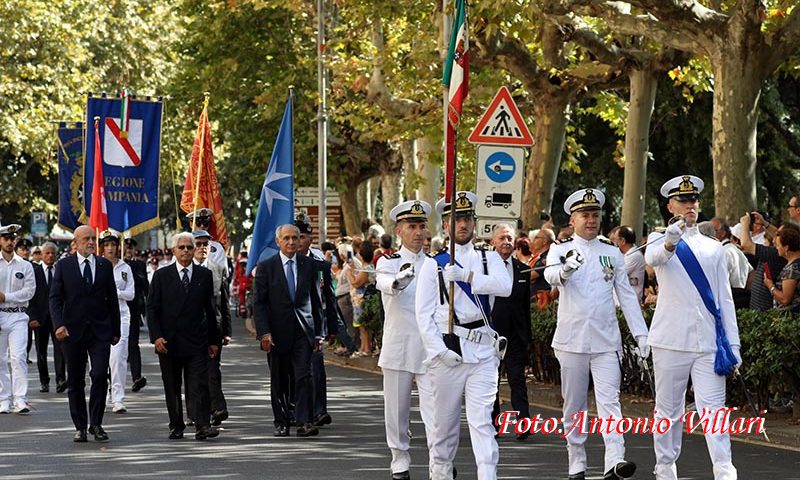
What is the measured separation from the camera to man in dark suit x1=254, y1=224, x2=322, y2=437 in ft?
47.5

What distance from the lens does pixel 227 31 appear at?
4100 cm

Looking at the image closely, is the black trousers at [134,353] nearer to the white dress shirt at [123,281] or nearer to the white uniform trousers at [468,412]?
the white dress shirt at [123,281]

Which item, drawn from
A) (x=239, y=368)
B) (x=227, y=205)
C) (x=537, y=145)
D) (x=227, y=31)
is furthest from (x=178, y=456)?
(x=227, y=205)

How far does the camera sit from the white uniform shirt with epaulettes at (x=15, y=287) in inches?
677

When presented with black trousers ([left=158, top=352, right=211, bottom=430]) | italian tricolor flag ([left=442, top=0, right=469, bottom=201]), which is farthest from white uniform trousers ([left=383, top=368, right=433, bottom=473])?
black trousers ([left=158, top=352, right=211, bottom=430])

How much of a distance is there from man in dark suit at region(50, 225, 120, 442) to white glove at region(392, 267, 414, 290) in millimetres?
4446

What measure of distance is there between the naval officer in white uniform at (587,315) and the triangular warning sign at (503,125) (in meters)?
4.82

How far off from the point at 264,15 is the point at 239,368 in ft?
62.1

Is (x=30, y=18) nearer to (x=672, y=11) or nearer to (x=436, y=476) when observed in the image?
(x=672, y=11)

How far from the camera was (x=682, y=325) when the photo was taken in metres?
10.6

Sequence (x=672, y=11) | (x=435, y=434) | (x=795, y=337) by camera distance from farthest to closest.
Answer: (x=672, y=11) → (x=795, y=337) → (x=435, y=434)

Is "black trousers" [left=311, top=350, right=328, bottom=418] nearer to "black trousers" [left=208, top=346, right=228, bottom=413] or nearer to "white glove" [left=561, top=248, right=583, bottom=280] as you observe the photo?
"black trousers" [left=208, top=346, right=228, bottom=413]

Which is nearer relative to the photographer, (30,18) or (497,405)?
(497,405)

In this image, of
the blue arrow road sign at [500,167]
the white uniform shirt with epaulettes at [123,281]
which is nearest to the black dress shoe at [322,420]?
the blue arrow road sign at [500,167]
